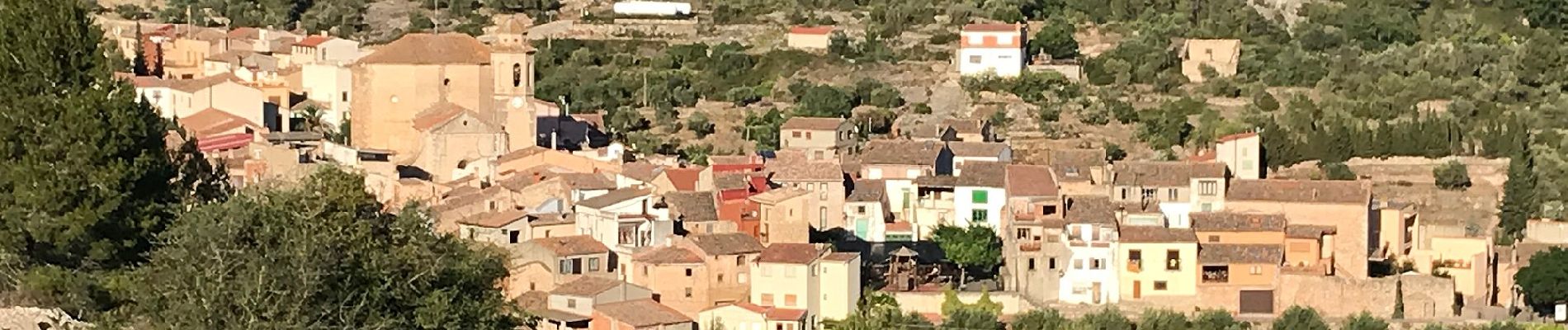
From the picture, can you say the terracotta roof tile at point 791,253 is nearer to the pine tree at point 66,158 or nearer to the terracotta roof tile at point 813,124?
the pine tree at point 66,158

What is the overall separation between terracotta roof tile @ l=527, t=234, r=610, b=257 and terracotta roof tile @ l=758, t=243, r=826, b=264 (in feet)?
4.37

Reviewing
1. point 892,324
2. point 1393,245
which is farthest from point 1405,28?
point 892,324

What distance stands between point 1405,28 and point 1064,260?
17996 millimetres

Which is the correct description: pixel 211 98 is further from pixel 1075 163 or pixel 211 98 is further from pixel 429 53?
pixel 1075 163

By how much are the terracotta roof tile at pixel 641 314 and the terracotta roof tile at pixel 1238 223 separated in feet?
15.2

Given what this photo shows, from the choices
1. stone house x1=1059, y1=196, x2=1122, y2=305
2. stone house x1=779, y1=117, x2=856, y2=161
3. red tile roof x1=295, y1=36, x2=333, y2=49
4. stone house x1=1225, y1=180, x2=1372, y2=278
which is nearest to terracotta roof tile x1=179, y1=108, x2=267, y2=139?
red tile roof x1=295, y1=36, x2=333, y2=49

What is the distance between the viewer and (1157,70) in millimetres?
39969

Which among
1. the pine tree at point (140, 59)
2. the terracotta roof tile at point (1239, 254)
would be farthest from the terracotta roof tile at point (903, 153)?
the pine tree at point (140, 59)

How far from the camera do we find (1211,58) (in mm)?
40406

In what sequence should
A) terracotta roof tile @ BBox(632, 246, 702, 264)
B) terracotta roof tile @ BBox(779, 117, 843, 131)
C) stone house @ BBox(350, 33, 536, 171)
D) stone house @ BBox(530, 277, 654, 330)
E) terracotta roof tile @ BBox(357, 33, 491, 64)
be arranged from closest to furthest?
stone house @ BBox(530, 277, 654, 330) → terracotta roof tile @ BBox(632, 246, 702, 264) → stone house @ BBox(350, 33, 536, 171) → terracotta roof tile @ BBox(357, 33, 491, 64) → terracotta roof tile @ BBox(779, 117, 843, 131)

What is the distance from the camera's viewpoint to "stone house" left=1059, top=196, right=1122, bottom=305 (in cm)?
2642

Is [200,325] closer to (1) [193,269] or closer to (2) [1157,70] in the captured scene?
(1) [193,269]

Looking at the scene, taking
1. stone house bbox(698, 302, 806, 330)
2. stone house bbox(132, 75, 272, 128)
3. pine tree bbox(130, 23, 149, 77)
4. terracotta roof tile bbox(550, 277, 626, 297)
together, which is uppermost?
pine tree bbox(130, 23, 149, 77)

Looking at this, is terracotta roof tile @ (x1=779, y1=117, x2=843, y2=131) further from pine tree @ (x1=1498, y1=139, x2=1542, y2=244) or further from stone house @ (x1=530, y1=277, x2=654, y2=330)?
stone house @ (x1=530, y1=277, x2=654, y2=330)
